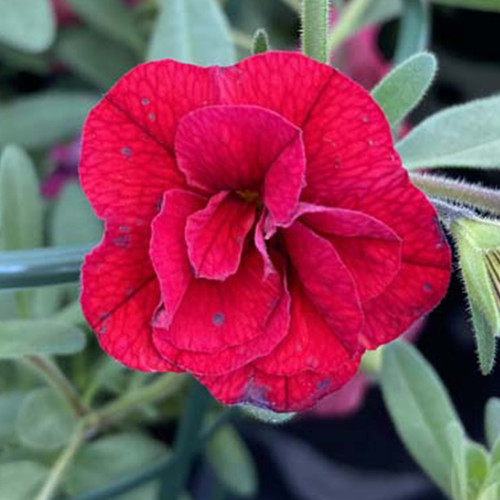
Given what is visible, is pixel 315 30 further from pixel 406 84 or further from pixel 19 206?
pixel 19 206

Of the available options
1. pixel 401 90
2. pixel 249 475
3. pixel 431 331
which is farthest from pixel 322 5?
pixel 431 331

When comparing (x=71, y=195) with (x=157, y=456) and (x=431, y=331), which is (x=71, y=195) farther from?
(x=431, y=331)

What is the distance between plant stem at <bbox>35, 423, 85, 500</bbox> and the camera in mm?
766

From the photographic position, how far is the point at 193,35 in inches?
29.6

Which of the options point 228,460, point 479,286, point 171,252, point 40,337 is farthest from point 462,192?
point 228,460

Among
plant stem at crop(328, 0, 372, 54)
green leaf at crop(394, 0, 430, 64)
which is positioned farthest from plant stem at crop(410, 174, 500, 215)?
plant stem at crop(328, 0, 372, 54)

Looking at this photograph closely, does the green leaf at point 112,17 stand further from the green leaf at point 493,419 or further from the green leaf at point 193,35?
the green leaf at point 493,419

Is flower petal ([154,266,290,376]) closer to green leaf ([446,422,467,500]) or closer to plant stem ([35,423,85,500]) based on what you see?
green leaf ([446,422,467,500])

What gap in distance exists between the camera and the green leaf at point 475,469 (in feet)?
2.09

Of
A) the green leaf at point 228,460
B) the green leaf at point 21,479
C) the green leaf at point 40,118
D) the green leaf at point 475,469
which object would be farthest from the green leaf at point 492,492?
the green leaf at point 40,118

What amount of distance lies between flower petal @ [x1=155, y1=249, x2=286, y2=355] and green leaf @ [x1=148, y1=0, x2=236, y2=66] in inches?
11.4

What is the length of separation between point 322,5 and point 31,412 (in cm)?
37

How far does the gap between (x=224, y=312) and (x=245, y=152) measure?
0.24 ft

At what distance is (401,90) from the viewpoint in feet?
1.99
